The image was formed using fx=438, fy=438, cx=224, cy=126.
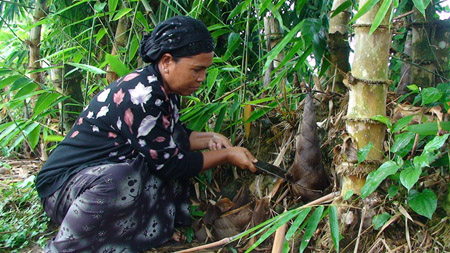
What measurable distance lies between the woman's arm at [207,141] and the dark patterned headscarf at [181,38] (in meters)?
0.48

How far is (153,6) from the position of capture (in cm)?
268

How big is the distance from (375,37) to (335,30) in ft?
1.69

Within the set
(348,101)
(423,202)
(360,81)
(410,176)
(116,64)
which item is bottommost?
(423,202)

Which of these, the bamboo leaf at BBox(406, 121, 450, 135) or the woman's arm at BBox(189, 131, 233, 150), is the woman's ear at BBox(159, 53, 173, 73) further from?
the bamboo leaf at BBox(406, 121, 450, 135)

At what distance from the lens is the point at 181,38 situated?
5.53 feet

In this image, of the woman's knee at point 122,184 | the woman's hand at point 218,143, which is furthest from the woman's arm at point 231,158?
the woman's knee at point 122,184

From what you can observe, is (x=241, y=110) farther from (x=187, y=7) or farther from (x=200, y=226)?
(x=187, y=7)

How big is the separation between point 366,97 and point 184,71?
706mm

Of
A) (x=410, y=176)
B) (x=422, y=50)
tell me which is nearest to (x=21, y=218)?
(x=410, y=176)

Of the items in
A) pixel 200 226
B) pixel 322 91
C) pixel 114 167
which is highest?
pixel 322 91

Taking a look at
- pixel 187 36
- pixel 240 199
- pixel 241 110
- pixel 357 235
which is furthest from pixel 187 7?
pixel 357 235

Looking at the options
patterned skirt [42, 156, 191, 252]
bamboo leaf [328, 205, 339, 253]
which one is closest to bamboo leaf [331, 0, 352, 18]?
bamboo leaf [328, 205, 339, 253]

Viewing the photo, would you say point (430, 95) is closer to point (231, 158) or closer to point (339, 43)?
point (339, 43)

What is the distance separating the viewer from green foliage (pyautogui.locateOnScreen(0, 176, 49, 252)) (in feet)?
6.64
